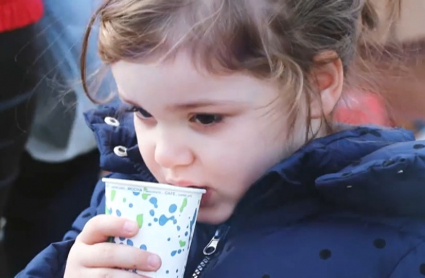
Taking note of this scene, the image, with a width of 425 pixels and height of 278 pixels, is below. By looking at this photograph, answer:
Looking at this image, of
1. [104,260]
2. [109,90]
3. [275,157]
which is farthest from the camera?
[109,90]

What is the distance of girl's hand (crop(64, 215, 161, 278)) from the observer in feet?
3.25

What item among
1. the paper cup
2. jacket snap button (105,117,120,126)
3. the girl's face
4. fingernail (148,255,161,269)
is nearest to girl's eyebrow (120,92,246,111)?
the girl's face

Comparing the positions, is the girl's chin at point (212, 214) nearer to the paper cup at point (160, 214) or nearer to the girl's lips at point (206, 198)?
the girl's lips at point (206, 198)

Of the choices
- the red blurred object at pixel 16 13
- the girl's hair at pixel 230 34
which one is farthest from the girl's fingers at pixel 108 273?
the red blurred object at pixel 16 13

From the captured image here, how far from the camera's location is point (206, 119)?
109 centimetres

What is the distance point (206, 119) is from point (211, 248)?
25 cm

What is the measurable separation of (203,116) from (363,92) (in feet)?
1.40

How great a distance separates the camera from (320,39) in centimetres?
116

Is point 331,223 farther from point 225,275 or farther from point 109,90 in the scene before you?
point 109,90

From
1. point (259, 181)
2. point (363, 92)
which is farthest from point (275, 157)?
point (363, 92)

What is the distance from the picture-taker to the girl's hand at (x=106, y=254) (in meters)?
0.99

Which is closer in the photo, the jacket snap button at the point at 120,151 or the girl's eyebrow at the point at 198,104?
the girl's eyebrow at the point at 198,104

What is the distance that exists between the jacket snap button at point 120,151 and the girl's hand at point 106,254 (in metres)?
0.25

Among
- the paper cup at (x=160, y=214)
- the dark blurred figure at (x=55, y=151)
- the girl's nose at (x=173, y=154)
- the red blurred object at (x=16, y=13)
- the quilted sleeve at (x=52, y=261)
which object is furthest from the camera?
the dark blurred figure at (x=55, y=151)
